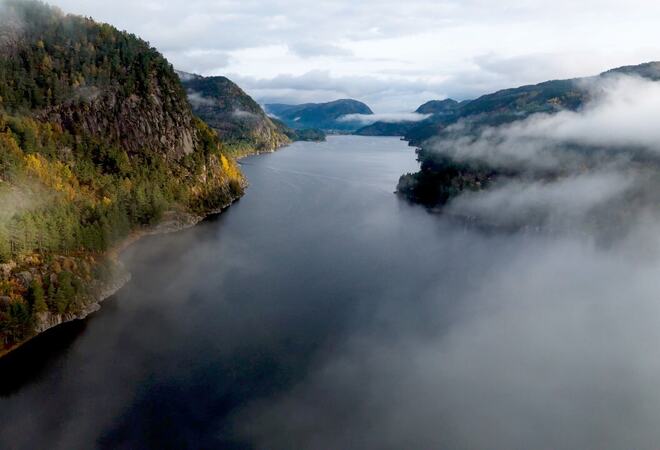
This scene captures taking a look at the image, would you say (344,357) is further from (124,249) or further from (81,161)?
(81,161)

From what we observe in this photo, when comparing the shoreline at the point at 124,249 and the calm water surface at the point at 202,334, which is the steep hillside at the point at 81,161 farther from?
the calm water surface at the point at 202,334

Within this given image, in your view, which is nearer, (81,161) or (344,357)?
(344,357)

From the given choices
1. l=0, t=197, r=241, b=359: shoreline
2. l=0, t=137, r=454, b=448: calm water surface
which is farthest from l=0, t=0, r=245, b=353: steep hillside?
l=0, t=137, r=454, b=448: calm water surface

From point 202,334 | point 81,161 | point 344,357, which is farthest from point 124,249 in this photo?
point 344,357

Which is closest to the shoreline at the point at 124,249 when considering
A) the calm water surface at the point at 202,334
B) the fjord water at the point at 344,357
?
the calm water surface at the point at 202,334

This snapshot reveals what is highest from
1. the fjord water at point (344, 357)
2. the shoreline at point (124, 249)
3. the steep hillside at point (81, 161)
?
the steep hillside at point (81, 161)

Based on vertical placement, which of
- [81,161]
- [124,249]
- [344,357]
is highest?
[81,161]
